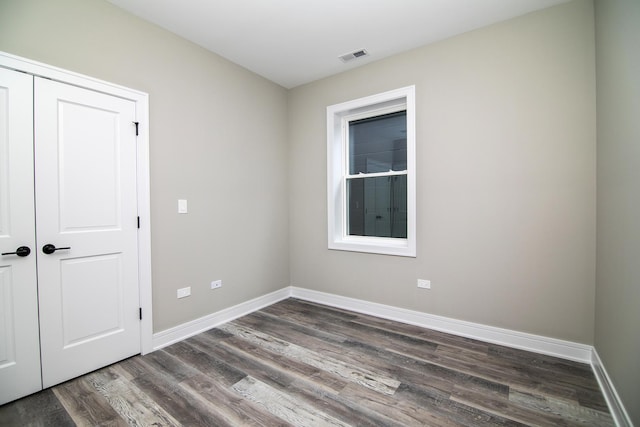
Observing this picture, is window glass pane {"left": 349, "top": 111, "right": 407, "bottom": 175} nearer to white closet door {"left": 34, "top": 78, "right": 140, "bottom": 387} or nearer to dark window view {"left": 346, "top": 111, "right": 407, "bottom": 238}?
dark window view {"left": 346, "top": 111, "right": 407, "bottom": 238}

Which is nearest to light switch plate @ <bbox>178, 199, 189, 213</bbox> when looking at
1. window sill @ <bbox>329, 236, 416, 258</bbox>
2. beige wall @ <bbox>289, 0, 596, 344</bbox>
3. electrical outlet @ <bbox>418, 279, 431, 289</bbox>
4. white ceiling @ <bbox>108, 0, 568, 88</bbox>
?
white ceiling @ <bbox>108, 0, 568, 88</bbox>

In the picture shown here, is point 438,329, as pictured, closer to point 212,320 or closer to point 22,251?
point 212,320

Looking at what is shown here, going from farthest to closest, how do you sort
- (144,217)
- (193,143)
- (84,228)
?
(193,143) < (144,217) < (84,228)

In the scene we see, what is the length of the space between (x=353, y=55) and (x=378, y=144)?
1.07m

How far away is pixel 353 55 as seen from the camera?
127 inches

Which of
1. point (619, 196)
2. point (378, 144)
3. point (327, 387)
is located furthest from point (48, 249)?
point (619, 196)

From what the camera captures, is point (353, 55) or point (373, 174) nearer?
point (353, 55)

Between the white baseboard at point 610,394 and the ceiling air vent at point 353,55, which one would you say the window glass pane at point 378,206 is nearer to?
the ceiling air vent at point 353,55

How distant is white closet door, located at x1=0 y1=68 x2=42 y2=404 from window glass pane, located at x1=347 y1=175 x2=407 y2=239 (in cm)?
313

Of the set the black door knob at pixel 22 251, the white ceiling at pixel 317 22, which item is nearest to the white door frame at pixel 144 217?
the black door knob at pixel 22 251

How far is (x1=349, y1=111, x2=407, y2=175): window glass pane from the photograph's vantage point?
337 centimetres

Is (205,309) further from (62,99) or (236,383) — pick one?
(62,99)

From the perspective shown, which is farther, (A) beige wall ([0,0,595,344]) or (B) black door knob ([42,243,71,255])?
(A) beige wall ([0,0,595,344])

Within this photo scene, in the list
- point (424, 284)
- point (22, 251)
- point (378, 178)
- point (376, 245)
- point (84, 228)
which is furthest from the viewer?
point (378, 178)
